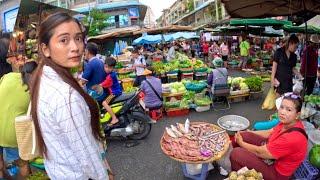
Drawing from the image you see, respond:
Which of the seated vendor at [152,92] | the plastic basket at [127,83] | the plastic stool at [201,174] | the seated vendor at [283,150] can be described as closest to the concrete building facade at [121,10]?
the plastic basket at [127,83]

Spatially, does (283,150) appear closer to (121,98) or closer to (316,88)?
(121,98)

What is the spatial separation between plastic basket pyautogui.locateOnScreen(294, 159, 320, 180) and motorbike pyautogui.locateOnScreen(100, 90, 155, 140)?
3.28 metres

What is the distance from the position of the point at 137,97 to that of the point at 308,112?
3384 millimetres

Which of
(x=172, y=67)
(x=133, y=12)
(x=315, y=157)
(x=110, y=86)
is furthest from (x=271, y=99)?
(x=133, y=12)

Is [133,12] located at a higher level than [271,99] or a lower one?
higher

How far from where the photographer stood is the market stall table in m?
4.02

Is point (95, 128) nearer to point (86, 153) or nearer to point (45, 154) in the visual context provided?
point (86, 153)

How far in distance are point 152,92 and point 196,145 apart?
3318mm

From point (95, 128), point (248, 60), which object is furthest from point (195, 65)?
point (95, 128)

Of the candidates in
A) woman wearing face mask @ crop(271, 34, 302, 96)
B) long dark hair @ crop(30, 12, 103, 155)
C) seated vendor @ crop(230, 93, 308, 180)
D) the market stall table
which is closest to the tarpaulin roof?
woman wearing face mask @ crop(271, 34, 302, 96)

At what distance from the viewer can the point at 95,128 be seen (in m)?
1.94

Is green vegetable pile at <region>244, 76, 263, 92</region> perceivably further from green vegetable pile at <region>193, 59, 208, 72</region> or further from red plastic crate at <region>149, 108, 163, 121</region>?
red plastic crate at <region>149, 108, 163, 121</region>

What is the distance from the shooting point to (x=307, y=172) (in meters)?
3.90

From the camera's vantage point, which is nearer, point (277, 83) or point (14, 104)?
point (14, 104)
